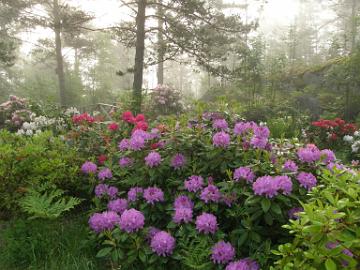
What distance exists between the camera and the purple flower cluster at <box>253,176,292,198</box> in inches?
117

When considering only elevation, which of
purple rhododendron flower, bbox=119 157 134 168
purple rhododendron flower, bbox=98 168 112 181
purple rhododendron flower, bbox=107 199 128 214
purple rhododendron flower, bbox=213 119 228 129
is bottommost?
purple rhododendron flower, bbox=107 199 128 214

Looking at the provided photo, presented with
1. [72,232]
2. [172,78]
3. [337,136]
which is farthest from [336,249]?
[172,78]

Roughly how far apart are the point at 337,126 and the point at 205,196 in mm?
6460

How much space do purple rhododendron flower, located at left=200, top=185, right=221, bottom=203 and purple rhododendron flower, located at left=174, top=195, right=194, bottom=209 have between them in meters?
0.13

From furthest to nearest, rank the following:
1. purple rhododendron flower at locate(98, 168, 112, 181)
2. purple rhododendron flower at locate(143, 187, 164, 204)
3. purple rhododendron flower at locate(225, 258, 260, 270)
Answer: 1. purple rhododendron flower at locate(98, 168, 112, 181)
2. purple rhododendron flower at locate(143, 187, 164, 204)
3. purple rhododendron flower at locate(225, 258, 260, 270)

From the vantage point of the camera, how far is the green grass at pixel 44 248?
3520 mm

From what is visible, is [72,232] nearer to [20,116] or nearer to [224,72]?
[20,116]

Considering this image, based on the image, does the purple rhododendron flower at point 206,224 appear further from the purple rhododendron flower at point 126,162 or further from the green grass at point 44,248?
the purple rhododendron flower at point 126,162

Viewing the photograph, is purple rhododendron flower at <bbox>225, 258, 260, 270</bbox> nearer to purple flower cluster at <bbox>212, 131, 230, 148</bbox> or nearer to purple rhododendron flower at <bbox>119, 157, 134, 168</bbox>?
purple flower cluster at <bbox>212, 131, 230, 148</bbox>

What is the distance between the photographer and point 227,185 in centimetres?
342

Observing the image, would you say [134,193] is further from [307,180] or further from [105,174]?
[307,180]

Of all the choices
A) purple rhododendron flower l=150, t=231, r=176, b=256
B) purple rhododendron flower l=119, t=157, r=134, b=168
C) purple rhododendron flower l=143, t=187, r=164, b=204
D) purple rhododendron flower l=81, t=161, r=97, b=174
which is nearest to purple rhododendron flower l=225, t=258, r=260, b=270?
purple rhododendron flower l=150, t=231, r=176, b=256

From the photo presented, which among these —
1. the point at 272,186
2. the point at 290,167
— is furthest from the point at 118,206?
the point at 290,167

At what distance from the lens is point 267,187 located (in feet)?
9.76
